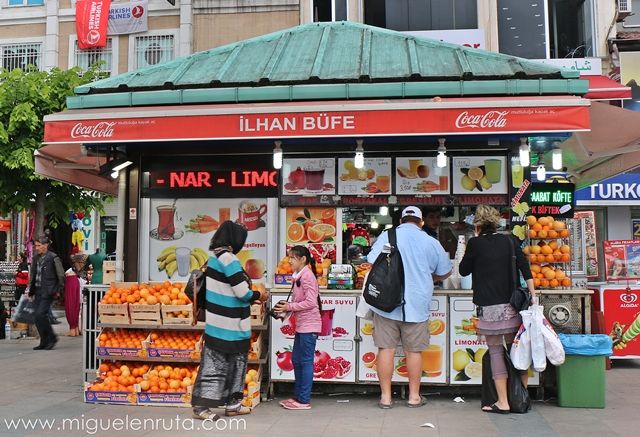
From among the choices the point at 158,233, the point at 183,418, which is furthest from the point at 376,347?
the point at 158,233

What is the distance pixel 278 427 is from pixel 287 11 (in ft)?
45.9

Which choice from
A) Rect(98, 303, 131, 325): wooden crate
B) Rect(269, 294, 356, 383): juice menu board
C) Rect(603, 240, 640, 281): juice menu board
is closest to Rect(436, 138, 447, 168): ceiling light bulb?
Rect(269, 294, 356, 383): juice menu board

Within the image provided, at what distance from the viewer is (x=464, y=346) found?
255 inches

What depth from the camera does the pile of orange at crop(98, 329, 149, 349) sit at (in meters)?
6.57

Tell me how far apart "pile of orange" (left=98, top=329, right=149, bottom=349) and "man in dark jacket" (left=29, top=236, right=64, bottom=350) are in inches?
175

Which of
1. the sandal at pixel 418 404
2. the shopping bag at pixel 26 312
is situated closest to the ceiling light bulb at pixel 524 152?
the sandal at pixel 418 404

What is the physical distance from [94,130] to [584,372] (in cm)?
578

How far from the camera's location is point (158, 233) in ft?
24.9

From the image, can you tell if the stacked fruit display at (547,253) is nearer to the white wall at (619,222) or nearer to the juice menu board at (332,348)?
the juice menu board at (332,348)

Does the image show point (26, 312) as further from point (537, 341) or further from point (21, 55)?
point (21, 55)

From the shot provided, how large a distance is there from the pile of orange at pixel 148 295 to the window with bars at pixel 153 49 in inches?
506

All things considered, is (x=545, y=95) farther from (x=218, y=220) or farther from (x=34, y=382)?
(x=34, y=382)

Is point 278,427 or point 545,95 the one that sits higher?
point 545,95

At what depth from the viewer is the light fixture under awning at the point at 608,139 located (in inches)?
267
